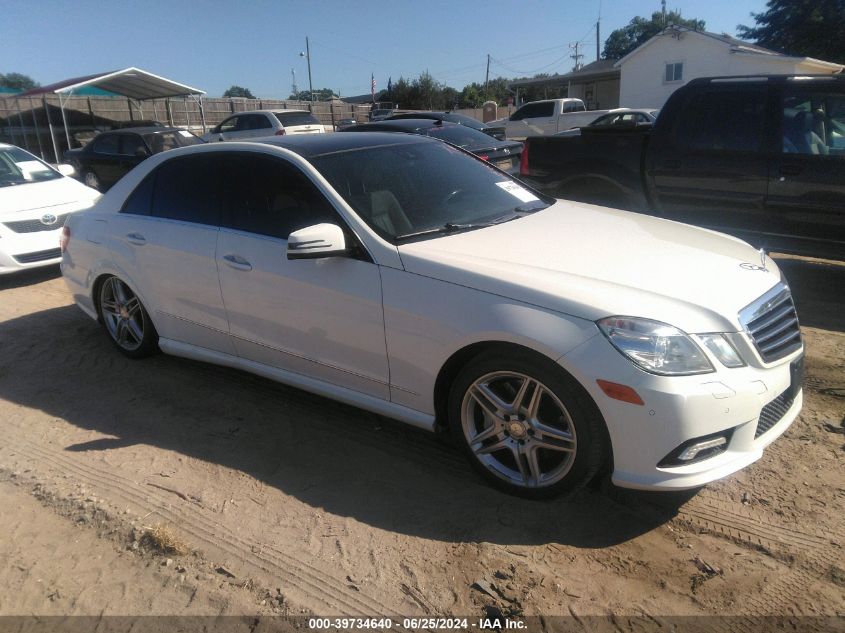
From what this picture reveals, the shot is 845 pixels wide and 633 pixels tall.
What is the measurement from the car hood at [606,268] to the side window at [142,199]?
7.67ft

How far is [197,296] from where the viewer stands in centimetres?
425

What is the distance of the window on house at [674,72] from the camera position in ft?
112

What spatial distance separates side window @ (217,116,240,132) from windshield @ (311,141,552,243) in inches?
634

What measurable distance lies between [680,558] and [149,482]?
2633mm

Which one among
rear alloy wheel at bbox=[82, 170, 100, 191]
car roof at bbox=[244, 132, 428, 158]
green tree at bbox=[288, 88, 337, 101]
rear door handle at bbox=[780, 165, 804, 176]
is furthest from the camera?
green tree at bbox=[288, 88, 337, 101]

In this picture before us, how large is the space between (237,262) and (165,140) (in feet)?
40.3

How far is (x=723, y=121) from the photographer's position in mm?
6156

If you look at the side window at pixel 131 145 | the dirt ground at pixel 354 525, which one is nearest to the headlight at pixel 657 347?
the dirt ground at pixel 354 525

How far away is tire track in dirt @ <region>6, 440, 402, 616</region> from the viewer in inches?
102

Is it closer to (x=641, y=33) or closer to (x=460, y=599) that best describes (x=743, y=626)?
(x=460, y=599)

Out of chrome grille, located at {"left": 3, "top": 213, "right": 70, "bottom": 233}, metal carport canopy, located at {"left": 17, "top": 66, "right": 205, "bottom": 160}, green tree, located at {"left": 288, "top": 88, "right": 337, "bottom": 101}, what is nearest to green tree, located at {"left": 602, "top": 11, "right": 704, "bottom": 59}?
green tree, located at {"left": 288, "top": 88, "right": 337, "bottom": 101}

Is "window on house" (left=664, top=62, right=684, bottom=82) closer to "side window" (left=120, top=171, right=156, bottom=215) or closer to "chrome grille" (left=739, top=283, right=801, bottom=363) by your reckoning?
"side window" (left=120, top=171, right=156, bottom=215)

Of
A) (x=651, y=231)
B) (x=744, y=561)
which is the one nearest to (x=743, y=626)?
(x=744, y=561)

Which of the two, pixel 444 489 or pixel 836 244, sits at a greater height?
pixel 836 244
